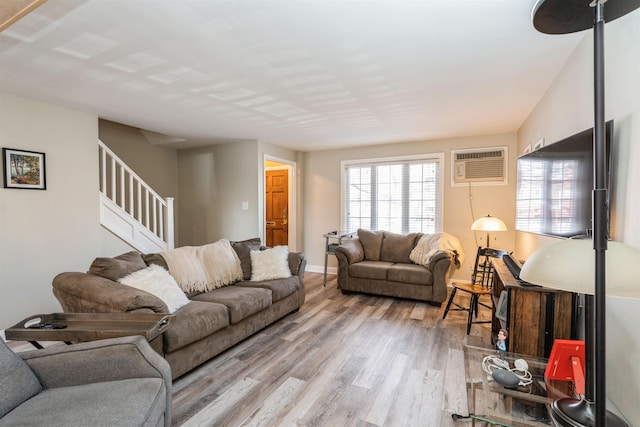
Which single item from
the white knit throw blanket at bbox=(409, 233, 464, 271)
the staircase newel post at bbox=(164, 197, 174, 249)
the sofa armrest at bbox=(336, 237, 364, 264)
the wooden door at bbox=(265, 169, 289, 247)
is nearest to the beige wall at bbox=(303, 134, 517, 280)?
the white knit throw blanket at bbox=(409, 233, 464, 271)

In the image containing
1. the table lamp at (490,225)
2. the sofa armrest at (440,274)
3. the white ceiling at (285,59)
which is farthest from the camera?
the sofa armrest at (440,274)

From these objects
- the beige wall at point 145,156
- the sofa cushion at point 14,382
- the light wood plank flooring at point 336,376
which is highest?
the beige wall at point 145,156

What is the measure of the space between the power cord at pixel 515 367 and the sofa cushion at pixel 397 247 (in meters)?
2.76

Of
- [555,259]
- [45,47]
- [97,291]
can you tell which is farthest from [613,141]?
[45,47]

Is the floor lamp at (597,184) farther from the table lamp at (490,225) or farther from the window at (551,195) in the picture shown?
the table lamp at (490,225)

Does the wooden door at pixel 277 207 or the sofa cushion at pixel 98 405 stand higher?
the wooden door at pixel 277 207

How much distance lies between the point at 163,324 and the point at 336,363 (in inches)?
52.8

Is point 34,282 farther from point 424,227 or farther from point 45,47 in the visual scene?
point 424,227

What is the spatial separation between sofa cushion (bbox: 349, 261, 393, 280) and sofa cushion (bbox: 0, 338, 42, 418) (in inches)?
131

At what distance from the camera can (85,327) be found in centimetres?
163

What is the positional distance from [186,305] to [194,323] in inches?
11.4

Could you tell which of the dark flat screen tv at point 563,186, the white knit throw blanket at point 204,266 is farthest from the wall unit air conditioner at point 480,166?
the white knit throw blanket at point 204,266

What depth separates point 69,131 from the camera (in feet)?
10.3

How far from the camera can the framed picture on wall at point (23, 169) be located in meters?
2.71
